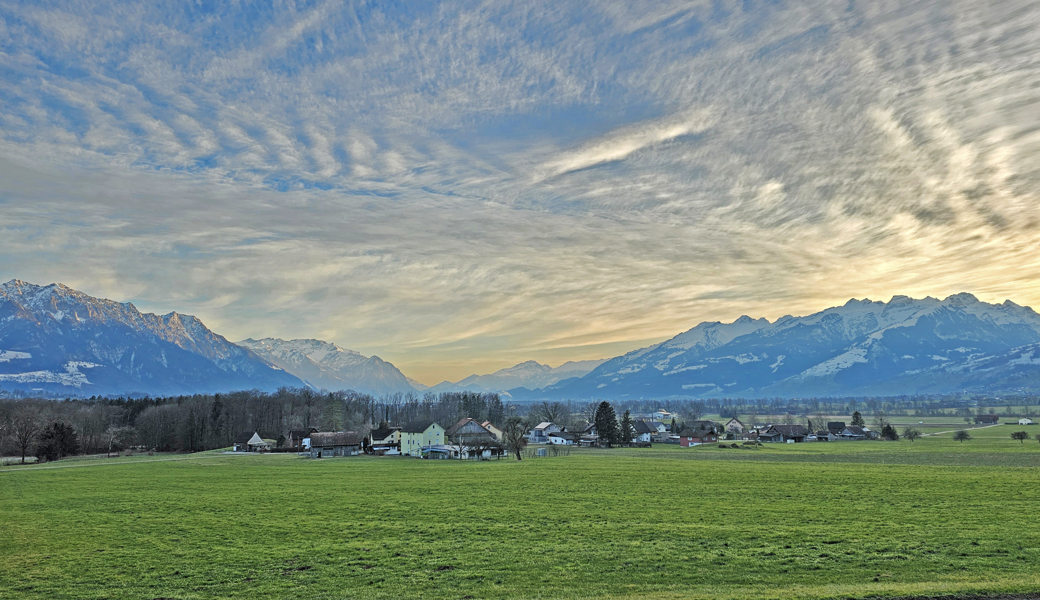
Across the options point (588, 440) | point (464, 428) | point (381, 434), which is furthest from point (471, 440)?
point (588, 440)

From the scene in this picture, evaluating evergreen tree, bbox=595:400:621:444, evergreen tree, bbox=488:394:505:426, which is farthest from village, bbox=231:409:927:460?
evergreen tree, bbox=488:394:505:426

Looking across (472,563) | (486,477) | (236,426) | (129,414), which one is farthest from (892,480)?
(129,414)

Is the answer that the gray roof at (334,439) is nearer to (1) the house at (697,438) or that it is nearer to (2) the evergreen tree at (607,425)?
(2) the evergreen tree at (607,425)

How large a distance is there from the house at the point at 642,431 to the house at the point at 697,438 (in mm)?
14414

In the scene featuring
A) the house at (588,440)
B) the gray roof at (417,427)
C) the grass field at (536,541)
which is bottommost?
the house at (588,440)

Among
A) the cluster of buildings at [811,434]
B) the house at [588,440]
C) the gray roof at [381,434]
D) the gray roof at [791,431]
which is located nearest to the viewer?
the gray roof at [381,434]

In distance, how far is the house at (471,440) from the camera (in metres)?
92.6

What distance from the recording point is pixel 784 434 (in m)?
149

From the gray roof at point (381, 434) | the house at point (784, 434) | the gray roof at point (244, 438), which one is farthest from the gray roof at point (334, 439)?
the house at point (784, 434)

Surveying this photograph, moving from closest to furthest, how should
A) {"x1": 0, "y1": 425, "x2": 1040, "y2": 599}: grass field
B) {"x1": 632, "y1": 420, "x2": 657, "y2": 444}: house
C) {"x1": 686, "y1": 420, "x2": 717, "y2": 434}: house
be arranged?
{"x1": 0, "y1": 425, "x2": 1040, "y2": 599}: grass field, {"x1": 686, "y1": 420, "x2": 717, "y2": 434}: house, {"x1": 632, "y1": 420, "x2": 657, "y2": 444}: house

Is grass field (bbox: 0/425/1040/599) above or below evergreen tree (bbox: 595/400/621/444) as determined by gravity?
above

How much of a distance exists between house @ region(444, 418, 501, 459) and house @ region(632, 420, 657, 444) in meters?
44.8

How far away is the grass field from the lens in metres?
17.7

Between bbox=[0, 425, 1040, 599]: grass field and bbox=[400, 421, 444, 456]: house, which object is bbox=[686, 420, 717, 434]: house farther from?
bbox=[0, 425, 1040, 599]: grass field
